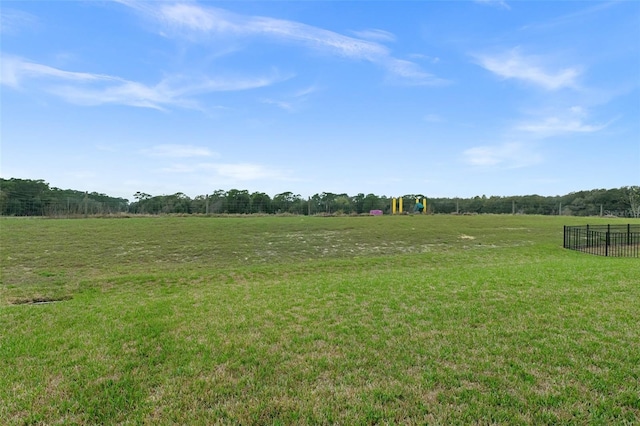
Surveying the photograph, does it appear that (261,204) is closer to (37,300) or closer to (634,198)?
(37,300)

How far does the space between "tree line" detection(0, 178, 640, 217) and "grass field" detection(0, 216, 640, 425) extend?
15.6m

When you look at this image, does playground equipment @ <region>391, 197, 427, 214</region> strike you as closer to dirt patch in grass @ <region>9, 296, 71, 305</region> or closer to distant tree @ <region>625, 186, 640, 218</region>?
distant tree @ <region>625, 186, 640, 218</region>

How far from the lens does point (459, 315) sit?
13.6 ft

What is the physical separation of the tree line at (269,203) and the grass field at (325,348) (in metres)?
15.6

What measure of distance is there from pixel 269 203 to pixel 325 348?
24.2 metres

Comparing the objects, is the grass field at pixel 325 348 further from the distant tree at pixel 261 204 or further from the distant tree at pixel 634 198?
the distant tree at pixel 634 198

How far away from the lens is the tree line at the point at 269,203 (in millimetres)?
20641

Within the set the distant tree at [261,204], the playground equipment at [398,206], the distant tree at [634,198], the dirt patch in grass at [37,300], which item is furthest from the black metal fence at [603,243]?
the distant tree at [634,198]

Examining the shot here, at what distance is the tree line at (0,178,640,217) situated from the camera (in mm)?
20641

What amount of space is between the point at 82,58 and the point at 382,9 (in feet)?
33.2

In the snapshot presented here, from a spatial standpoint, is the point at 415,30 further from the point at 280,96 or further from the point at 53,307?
the point at 53,307

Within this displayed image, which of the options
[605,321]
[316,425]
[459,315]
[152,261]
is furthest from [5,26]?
[605,321]

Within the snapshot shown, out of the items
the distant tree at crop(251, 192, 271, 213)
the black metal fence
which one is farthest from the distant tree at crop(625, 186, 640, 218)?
the distant tree at crop(251, 192, 271, 213)

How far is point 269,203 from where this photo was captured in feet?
88.3
